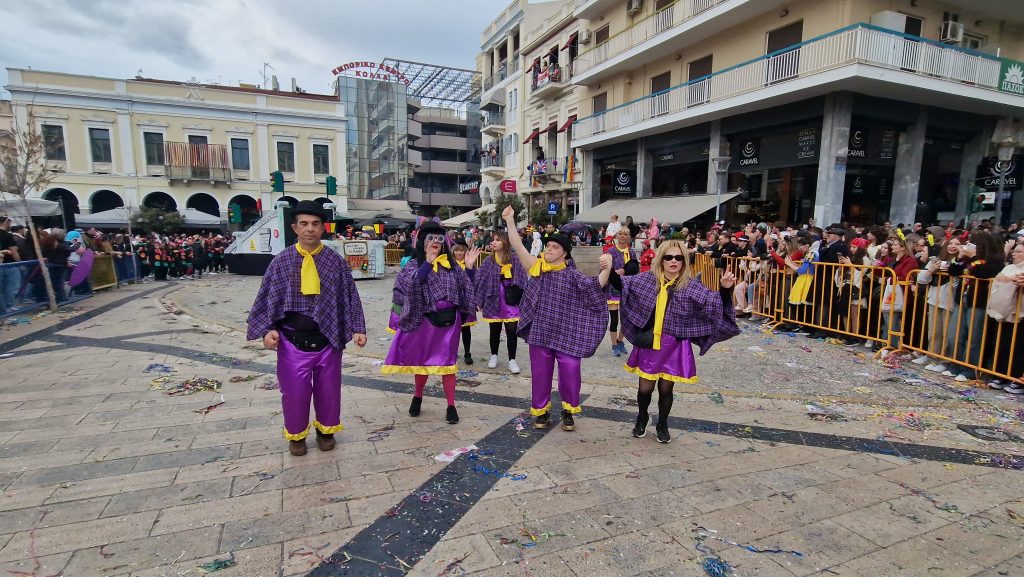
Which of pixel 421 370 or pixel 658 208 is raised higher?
pixel 658 208

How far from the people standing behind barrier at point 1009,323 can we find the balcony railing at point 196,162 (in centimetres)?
3489

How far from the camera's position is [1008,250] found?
6.41m

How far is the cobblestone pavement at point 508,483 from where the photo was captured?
263 cm

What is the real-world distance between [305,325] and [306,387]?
456 mm

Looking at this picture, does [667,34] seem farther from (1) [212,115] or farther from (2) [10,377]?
(1) [212,115]

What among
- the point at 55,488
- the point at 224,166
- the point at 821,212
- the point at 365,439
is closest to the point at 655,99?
the point at 821,212

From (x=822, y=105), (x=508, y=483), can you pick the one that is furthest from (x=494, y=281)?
(x=822, y=105)

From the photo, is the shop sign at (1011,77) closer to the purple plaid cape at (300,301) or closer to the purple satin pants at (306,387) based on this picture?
the purple plaid cape at (300,301)

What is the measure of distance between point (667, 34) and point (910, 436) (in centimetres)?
1728

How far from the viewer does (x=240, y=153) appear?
3169cm

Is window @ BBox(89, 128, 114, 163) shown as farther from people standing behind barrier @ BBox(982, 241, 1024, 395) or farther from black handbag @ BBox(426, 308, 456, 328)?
people standing behind barrier @ BBox(982, 241, 1024, 395)

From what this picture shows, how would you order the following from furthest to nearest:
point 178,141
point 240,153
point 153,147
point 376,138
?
point 376,138, point 240,153, point 178,141, point 153,147

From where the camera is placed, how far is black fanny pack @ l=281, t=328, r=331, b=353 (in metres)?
3.64

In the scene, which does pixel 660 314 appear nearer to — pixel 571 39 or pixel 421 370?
pixel 421 370
